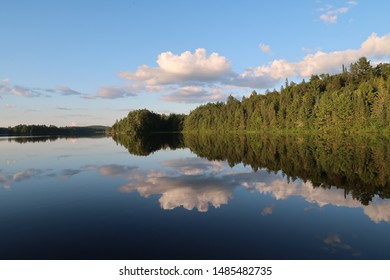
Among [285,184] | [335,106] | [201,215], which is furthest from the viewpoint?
[335,106]

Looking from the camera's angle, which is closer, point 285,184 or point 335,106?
point 285,184

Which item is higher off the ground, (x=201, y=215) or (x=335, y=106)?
(x=335, y=106)

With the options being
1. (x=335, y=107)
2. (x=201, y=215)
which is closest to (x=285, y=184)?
(x=201, y=215)

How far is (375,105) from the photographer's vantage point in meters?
101

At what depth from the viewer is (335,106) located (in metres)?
118

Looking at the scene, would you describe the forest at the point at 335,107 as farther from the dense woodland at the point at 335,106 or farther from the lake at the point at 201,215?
the lake at the point at 201,215

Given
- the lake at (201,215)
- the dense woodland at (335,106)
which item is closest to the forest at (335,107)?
the dense woodland at (335,106)

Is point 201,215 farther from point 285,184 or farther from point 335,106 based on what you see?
point 335,106

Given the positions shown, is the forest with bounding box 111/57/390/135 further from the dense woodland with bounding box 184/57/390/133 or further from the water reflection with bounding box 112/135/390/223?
the water reflection with bounding box 112/135/390/223

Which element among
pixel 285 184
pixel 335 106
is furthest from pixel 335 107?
pixel 285 184

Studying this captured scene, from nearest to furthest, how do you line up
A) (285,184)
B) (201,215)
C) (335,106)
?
1. (201,215)
2. (285,184)
3. (335,106)

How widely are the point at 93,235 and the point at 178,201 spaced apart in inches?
318

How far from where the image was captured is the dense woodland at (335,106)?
4013 inches
